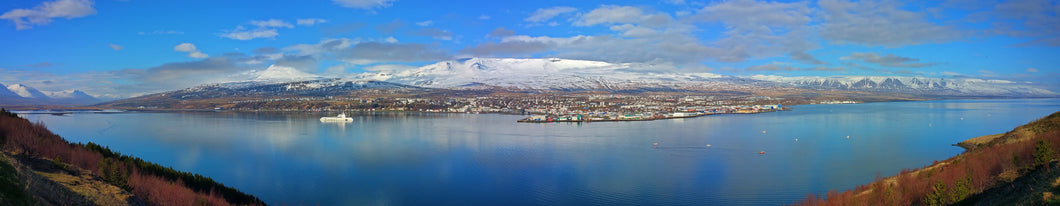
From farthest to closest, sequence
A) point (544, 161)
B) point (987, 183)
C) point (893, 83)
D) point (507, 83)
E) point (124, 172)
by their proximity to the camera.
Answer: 1. point (893, 83)
2. point (507, 83)
3. point (544, 161)
4. point (124, 172)
5. point (987, 183)

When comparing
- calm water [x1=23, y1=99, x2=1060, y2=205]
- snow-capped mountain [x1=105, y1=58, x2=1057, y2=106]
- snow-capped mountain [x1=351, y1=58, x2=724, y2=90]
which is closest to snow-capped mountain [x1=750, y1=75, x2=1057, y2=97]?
snow-capped mountain [x1=105, y1=58, x2=1057, y2=106]

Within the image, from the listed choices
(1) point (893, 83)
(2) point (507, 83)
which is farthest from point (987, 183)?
(1) point (893, 83)

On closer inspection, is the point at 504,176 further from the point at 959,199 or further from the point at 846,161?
the point at 846,161

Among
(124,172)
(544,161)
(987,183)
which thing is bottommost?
(544,161)

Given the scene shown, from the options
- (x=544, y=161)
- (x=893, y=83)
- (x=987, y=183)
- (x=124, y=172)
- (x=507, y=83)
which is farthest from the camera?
(x=893, y=83)

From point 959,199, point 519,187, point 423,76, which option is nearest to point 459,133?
point 519,187

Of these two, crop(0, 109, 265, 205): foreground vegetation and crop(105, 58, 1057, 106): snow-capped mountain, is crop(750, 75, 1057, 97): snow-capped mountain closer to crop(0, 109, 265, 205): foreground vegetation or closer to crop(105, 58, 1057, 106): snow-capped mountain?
crop(105, 58, 1057, 106): snow-capped mountain

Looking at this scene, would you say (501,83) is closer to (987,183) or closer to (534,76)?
(534,76)

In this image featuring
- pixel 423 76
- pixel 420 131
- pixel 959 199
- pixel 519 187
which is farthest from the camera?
pixel 423 76
